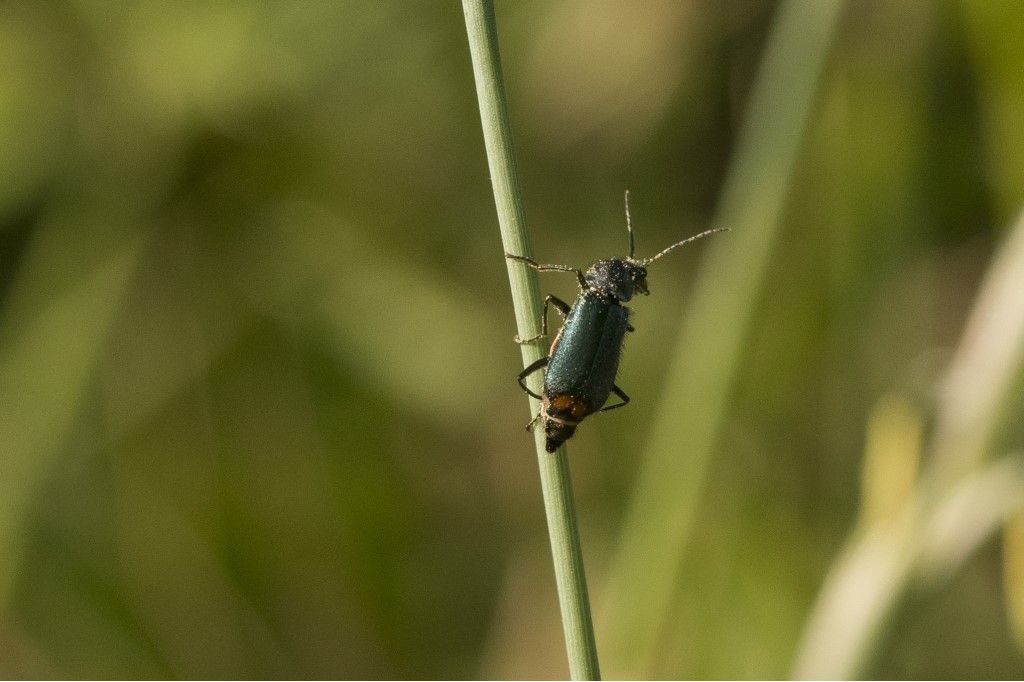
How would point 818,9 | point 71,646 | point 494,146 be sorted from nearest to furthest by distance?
point 494,146 → point 818,9 → point 71,646

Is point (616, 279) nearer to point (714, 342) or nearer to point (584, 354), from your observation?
point (714, 342)

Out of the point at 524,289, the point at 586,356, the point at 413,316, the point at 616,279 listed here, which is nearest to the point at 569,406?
→ the point at 586,356

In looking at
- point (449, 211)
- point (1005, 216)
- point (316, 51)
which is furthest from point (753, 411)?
point (316, 51)

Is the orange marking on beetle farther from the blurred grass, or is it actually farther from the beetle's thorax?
the blurred grass

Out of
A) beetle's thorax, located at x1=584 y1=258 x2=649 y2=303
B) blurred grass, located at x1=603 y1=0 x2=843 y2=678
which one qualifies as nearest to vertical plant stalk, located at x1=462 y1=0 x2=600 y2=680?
beetle's thorax, located at x1=584 y1=258 x2=649 y2=303

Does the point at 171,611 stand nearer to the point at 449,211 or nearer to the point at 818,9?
the point at 449,211

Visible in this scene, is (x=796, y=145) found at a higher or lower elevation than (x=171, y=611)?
higher

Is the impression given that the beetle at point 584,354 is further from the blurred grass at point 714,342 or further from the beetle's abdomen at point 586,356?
the blurred grass at point 714,342

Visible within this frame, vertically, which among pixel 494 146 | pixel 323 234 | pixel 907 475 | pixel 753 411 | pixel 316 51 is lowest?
pixel 494 146
